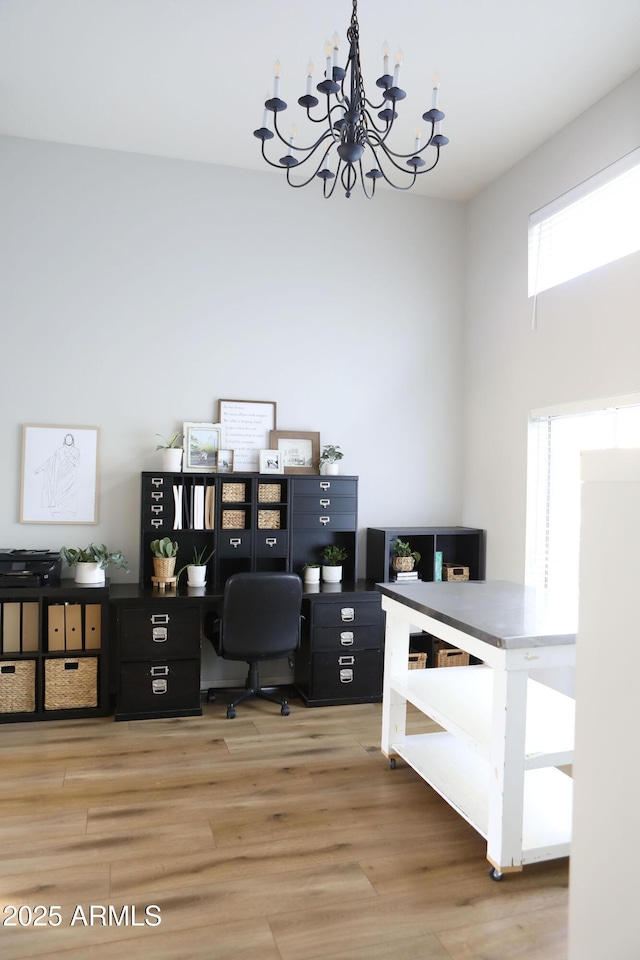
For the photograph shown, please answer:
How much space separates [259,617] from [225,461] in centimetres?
116

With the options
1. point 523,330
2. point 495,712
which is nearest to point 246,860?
point 495,712

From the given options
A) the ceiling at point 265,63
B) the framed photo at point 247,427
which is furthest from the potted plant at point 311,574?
the ceiling at point 265,63

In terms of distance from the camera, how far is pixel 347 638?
432 cm

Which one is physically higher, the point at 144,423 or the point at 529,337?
the point at 529,337

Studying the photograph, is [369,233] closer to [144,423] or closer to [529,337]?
[529,337]

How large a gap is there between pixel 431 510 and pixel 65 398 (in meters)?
2.66

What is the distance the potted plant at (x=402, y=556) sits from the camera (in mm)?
4656

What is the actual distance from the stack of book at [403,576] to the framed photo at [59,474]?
200 cm

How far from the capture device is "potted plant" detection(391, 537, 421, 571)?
15.3 feet

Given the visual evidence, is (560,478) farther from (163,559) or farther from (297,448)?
(163,559)

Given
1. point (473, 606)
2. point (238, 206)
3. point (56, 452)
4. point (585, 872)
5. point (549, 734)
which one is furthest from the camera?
point (238, 206)

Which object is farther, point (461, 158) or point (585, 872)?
point (461, 158)

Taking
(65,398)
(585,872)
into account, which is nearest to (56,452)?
(65,398)

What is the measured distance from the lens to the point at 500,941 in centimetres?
210
